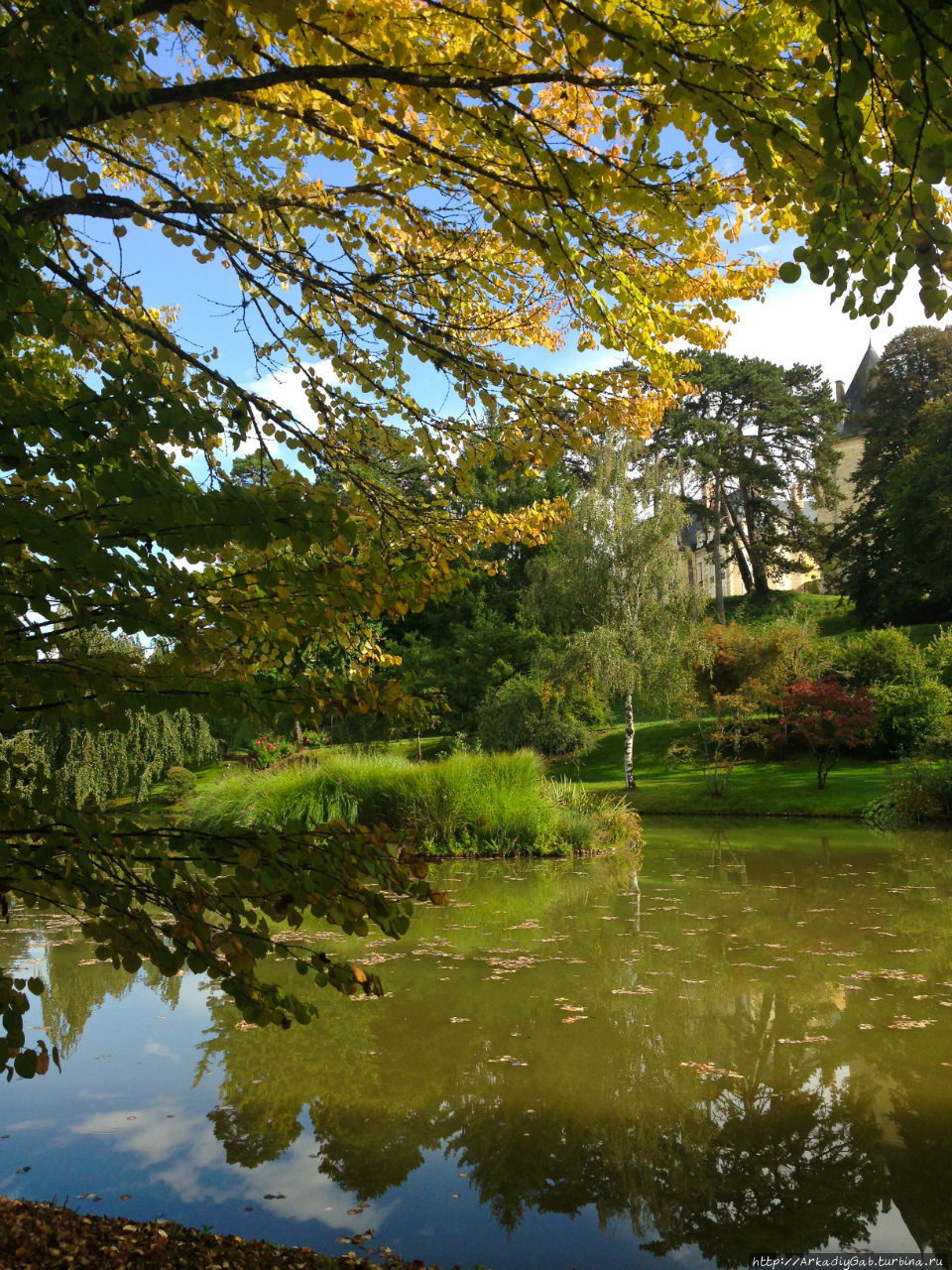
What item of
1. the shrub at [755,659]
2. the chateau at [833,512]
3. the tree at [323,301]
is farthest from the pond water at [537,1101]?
the chateau at [833,512]

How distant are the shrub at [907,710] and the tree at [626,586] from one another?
5129 mm

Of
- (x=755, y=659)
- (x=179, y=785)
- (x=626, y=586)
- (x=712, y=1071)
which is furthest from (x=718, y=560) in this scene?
(x=712, y=1071)

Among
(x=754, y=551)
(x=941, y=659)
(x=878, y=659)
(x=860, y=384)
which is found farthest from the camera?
(x=860, y=384)

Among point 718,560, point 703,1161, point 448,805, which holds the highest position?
point 718,560

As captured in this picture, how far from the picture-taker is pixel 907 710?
21984mm

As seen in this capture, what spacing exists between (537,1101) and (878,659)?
23.0m

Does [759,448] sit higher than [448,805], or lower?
higher

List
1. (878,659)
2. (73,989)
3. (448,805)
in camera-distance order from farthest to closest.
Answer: (878,659) → (448,805) → (73,989)

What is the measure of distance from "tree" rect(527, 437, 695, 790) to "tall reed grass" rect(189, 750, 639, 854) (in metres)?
7.76

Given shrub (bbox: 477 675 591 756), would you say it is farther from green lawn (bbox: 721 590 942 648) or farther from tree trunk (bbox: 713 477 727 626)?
tree trunk (bbox: 713 477 727 626)

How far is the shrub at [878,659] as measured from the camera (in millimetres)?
23812

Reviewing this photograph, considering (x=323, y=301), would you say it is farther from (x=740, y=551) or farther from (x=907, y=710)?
(x=740, y=551)

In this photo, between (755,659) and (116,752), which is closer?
(116,752)

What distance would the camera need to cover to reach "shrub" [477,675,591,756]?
25.4 m
